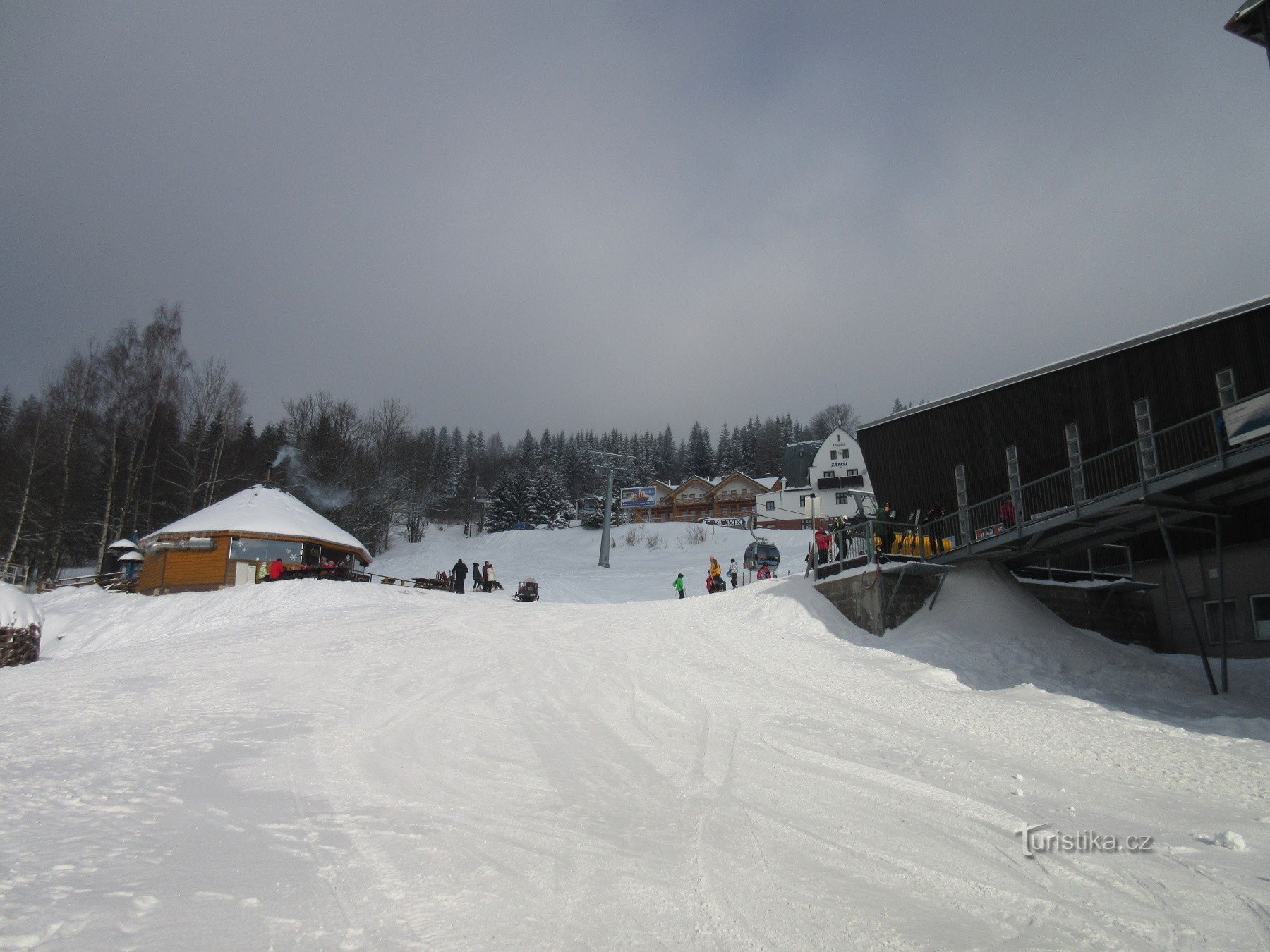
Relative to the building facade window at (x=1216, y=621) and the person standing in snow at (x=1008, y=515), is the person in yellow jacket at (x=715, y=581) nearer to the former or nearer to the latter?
the person standing in snow at (x=1008, y=515)

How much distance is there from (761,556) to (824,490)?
2942cm

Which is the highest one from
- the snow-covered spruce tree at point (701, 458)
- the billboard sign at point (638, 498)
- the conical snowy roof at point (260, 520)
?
the snow-covered spruce tree at point (701, 458)

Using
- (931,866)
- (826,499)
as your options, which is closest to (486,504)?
(826,499)

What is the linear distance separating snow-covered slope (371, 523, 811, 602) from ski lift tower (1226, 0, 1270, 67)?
74.4ft

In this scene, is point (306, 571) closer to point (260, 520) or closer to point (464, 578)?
point (260, 520)

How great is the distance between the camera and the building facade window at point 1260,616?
16.8 m

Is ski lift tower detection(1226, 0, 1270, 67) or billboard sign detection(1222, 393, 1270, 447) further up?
ski lift tower detection(1226, 0, 1270, 67)

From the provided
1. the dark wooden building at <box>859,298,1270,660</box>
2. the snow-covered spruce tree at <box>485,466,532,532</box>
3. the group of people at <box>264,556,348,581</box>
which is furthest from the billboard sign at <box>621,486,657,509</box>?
the dark wooden building at <box>859,298,1270,660</box>

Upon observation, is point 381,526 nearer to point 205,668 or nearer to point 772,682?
point 205,668

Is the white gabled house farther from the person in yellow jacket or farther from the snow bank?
the snow bank

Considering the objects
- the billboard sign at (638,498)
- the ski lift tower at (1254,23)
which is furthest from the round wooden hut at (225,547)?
the billboard sign at (638,498)

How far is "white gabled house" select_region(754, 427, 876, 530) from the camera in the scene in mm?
58812

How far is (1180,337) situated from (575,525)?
57674 mm

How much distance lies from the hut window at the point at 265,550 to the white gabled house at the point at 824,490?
3635 cm
